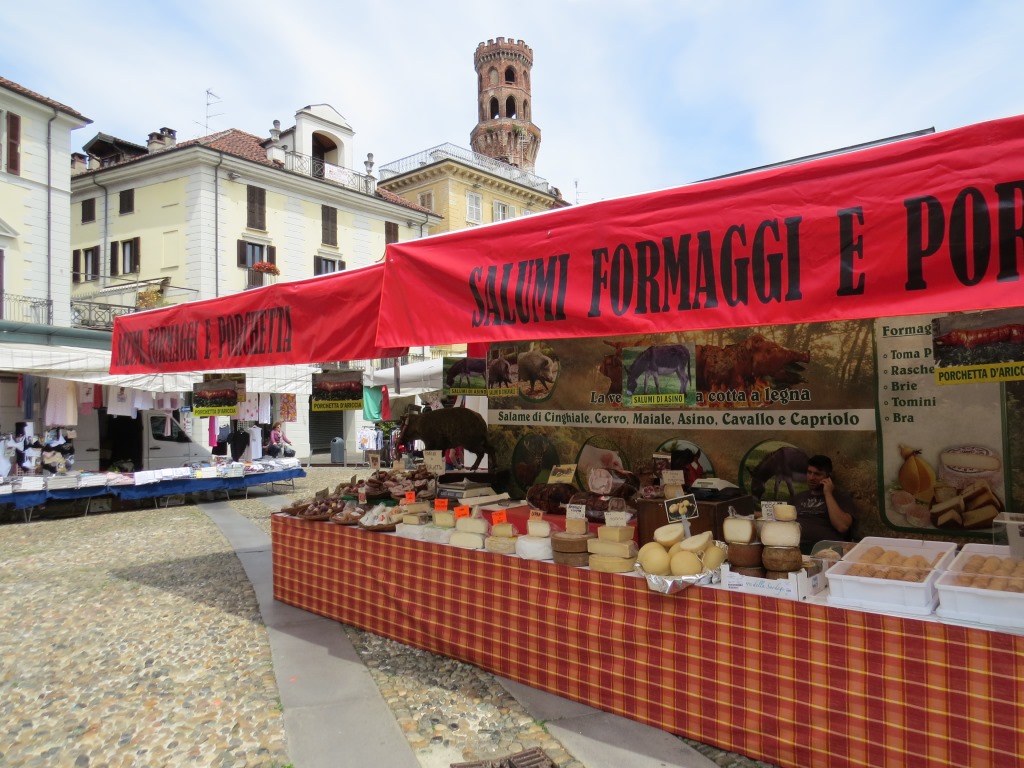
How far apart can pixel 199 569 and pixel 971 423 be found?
25.2 ft

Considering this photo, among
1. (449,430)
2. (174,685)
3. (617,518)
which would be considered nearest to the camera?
(617,518)

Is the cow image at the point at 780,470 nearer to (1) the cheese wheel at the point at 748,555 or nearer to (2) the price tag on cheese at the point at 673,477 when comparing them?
(2) the price tag on cheese at the point at 673,477

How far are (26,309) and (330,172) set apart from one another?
1375cm

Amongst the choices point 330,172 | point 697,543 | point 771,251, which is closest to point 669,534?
point 697,543

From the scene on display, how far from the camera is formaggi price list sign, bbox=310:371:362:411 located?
6.23m

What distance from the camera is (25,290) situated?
17.8m

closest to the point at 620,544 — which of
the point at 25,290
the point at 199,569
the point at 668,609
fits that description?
the point at 668,609

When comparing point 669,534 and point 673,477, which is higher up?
point 673,477

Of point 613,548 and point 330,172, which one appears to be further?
point 330,172

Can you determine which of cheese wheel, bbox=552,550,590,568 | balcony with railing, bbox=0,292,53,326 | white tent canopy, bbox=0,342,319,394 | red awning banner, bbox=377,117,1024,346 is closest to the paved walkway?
cheese wheel, bbox=552,550,590,568

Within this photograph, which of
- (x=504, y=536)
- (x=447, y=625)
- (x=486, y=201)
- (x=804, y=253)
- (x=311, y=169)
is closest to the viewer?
(x=804, y=253)

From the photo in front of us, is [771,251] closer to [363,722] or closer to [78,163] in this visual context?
[363,722]

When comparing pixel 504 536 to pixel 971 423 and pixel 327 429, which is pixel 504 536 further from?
pixel 327 429

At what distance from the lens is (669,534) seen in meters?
3.29
